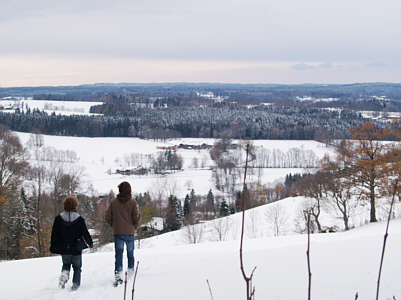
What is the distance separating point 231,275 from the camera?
17.1ft

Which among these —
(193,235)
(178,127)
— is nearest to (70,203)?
(193,235)

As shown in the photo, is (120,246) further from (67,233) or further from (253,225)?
(253,225)

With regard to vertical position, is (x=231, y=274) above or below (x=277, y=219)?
above

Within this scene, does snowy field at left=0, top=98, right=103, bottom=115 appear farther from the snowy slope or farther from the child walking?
the child walking

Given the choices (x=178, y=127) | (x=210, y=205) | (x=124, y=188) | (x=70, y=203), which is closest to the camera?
(x=70, y=203)

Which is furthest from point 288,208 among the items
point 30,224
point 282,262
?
point 282,262

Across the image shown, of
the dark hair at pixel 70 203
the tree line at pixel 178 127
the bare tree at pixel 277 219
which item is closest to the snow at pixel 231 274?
the dark hair at pixel 70 203

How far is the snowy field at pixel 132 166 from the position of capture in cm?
4753

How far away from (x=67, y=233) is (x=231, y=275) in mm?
2457

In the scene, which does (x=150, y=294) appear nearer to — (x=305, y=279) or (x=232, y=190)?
(x=305, y=279)

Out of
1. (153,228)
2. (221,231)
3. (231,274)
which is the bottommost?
(153,228)

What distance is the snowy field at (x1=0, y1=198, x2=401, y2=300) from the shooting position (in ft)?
15.2

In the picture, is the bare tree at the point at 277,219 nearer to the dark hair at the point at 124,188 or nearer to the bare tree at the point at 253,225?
the bare tree at the point at 253,225

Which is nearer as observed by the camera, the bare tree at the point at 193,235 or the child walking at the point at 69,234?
the child walking at the point at 69,234
